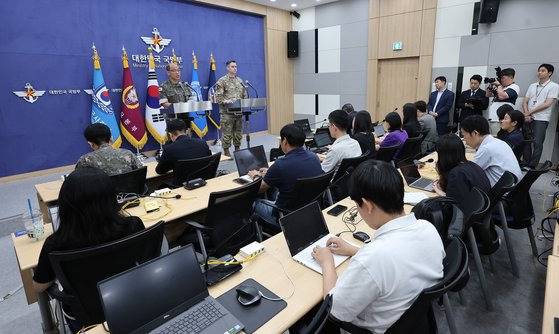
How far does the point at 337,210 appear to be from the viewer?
2178 mm

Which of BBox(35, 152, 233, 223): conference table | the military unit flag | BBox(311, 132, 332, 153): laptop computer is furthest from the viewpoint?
the military unit flag

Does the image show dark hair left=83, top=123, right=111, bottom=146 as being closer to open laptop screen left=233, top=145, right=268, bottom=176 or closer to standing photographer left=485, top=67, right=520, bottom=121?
open laptop screen left=233, top=145, right=268, bottom=176

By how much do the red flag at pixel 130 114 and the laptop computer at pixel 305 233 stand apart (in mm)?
5332

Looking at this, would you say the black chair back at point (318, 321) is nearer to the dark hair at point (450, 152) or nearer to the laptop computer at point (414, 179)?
the dark hair at point (450, 152)

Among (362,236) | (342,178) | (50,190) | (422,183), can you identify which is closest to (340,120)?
(342,178)

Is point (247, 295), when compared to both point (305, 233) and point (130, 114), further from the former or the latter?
point (130, 114)

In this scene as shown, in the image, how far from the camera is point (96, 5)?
562 cm

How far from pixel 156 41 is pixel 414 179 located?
19.0ft

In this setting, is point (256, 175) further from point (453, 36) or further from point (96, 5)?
point (453, 36)

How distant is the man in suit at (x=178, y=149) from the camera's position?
3.25m

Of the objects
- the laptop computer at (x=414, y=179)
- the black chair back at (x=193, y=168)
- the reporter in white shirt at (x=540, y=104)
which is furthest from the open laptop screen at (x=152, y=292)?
the reporter in white shirt at (x=540, y=104)

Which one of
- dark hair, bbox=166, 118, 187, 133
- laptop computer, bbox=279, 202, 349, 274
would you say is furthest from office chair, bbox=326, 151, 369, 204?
dark hair, bbox=166, 118, 187, 133

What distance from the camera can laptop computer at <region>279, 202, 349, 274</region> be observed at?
1561 mm

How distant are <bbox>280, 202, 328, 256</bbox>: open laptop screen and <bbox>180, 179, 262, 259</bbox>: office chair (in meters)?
0.56
